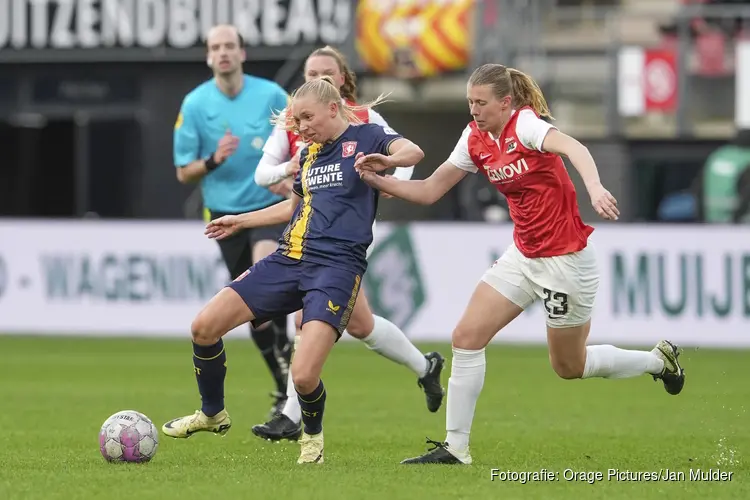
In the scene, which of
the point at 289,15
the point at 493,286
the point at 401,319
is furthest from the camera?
the point at 289,15

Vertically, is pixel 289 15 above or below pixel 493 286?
above

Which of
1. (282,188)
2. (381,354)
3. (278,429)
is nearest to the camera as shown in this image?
(278,429)

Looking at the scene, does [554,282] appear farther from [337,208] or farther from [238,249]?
[238,249]

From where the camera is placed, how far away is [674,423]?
10039mm

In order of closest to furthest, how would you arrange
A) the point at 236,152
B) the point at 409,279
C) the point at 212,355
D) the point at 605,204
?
1. the point at 605,204
2. the point at 212,355
3. the point at 236,152
4. the point at 409,279

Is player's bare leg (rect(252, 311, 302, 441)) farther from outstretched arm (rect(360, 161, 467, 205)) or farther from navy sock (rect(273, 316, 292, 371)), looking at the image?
navy sock (rect(273, 316, 292, 371))

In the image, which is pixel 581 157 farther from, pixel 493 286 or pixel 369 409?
pixel 369 409

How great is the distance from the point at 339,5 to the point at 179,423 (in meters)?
14.1

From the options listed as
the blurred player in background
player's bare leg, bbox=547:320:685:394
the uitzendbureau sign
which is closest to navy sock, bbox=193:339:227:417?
player's bare leg, bbox=547:320:685:394

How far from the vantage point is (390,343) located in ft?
29.3

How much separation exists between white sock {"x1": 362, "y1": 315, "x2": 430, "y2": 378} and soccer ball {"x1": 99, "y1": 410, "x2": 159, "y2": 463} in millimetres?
1742

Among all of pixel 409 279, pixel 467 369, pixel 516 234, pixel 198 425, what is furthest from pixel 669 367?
pixel 409 279

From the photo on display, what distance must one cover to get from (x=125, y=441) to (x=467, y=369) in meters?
1.76

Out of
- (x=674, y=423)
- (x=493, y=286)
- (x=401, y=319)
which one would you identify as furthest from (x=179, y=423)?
(x=401, y=319)
